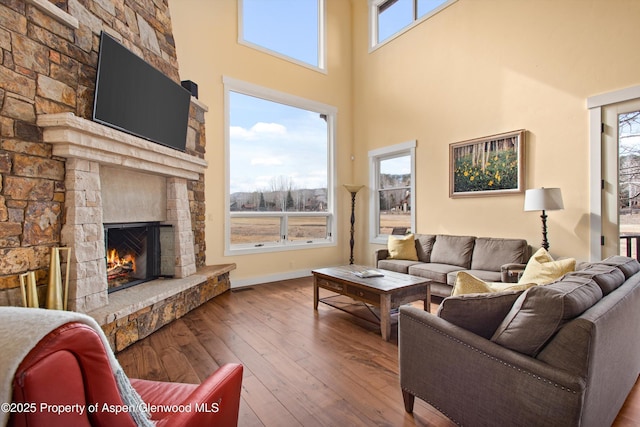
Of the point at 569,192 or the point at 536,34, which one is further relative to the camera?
the point at 536,34

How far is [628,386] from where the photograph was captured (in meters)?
1.85

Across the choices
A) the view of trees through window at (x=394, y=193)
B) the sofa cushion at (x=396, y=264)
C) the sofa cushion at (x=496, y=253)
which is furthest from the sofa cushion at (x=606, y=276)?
the view of trees through window at (x=394, y=193)

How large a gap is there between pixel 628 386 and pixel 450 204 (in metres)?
3.18

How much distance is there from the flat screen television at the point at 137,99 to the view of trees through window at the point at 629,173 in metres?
4.89

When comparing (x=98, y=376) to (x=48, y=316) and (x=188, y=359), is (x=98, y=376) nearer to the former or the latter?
(x=48, y=316)

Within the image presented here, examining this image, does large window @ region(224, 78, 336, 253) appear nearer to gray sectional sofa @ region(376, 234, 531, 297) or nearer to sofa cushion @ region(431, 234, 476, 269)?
gray sectional sofa @ region(376, 234, 531, 297)

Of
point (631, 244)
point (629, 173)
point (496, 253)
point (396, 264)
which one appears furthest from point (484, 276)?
point (629, 173)

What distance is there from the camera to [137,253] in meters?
3.63

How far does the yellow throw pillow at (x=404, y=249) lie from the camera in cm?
479

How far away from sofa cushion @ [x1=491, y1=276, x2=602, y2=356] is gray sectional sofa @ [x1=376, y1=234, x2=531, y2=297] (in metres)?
2.29

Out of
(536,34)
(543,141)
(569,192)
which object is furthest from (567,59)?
(569,192)

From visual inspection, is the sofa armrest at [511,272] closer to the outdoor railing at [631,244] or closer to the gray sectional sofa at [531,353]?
the outdoor railing at [631,244]

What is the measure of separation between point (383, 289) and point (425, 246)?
7.07ft

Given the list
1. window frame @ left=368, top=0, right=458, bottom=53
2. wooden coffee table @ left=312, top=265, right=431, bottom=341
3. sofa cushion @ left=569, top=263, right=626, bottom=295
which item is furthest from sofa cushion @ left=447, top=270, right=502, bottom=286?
window frame @ left=368, top=0, right=458, bottom=53
